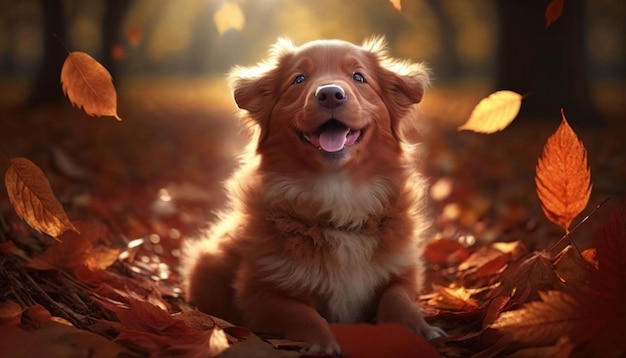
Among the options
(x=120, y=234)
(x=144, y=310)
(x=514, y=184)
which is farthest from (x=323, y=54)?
(x=514, y=184)

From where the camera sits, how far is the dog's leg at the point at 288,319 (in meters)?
2.58

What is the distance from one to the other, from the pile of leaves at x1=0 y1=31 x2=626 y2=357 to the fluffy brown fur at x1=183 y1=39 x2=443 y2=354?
0.73 ft

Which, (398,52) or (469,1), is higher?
(469,1)

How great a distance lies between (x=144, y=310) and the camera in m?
2.51

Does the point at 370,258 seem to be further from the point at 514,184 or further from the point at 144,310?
the point at 514,184

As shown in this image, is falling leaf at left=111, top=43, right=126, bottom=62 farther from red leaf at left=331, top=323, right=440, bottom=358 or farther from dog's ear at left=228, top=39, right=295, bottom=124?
red leaf at left=331, top=323, right=440, bottom=358

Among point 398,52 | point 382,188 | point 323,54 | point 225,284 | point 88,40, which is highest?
point 398,52

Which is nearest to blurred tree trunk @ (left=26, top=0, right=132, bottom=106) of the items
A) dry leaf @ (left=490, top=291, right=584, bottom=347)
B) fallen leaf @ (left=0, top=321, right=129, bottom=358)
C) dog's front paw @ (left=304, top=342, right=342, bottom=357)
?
fallen leaf @ (left=0, top=321, right=129, bottom=358)

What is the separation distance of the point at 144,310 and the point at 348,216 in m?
1.03

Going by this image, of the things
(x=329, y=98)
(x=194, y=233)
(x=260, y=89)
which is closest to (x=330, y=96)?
(x=329, y=98)

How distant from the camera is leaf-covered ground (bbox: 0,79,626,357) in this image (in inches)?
85.3

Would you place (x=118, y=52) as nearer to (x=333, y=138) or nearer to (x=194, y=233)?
(x=194, y=233)

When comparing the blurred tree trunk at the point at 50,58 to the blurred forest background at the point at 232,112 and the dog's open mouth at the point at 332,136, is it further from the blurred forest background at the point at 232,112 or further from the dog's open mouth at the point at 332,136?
the dog's open mouth at the point at 332,136

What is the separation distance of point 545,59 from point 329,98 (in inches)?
219
